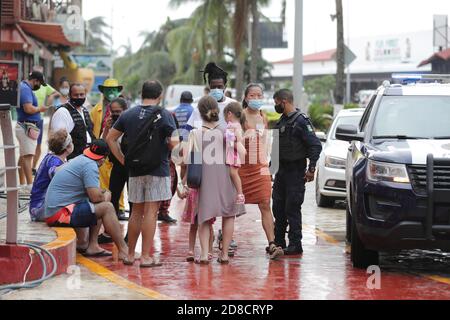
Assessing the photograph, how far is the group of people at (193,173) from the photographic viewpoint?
10.4 m

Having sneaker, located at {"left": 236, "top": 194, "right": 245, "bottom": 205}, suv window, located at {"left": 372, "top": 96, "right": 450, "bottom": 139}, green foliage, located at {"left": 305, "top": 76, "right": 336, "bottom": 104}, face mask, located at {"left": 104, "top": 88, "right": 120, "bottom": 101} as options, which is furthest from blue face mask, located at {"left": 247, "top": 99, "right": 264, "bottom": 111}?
green foliage, located at {"left": 305, "top": 76, "right": 336, "bottom": 104}

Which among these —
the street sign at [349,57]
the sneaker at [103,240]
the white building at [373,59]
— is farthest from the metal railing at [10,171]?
the white building at [373,59]

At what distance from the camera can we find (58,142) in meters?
11.1

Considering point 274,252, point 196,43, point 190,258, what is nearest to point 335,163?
point 274,252

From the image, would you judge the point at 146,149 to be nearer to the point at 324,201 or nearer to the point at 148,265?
the point at 148,265

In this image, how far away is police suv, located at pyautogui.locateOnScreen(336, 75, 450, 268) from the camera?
948 cm

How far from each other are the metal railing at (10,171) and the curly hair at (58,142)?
168 centimetres

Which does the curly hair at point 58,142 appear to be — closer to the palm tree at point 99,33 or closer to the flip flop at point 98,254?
the flip flop at point 98,254

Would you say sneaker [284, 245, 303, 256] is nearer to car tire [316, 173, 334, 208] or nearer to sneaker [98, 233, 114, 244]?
sneaker [98, 233, 114, 244]

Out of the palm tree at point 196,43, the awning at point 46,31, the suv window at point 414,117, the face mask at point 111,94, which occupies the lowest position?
the suv window at point 414,117

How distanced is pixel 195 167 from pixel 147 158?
24.0 inches

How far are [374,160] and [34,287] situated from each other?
10.9 ft
